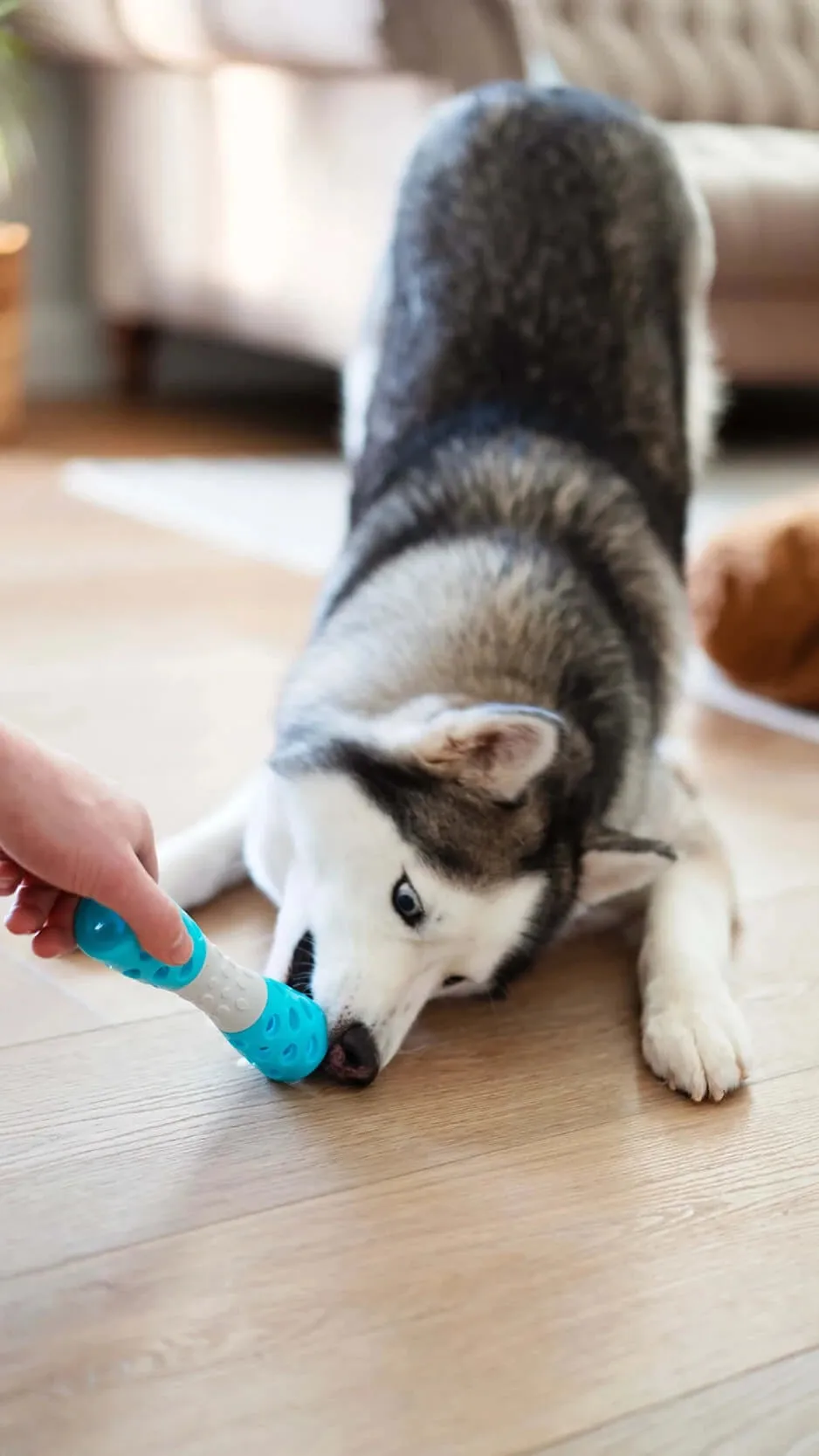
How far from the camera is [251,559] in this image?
380cm

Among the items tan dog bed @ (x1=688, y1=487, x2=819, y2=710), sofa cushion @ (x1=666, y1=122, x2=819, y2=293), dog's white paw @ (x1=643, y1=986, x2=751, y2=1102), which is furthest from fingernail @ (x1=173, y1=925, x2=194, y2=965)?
sofa cushion @ (x1=666, y1=122, x2=819, y2=293)

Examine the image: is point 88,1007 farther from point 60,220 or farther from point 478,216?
A: point 60,220

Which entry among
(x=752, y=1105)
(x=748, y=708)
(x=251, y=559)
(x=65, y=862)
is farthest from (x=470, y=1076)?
(x=251, y=559)

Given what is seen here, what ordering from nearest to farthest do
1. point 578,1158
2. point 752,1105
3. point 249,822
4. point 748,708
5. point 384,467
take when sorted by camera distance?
point 578,1158 → point 752,1105 → point 249,822 → point 384,467 → point 748,708

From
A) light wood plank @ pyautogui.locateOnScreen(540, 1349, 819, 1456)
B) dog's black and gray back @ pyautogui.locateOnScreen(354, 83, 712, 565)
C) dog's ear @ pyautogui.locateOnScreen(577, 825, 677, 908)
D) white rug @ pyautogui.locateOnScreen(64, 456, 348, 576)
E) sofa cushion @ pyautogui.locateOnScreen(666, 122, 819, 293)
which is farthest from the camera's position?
sofa cushion @ pyautogui.locateOnScreen(666, 122, 819, 293)

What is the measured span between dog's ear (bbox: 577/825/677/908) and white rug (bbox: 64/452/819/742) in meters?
1.35

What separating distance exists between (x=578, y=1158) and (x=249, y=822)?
690 millimetres

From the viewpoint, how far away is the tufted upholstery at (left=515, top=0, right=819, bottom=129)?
16.9ft

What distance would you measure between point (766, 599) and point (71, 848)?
196 cm

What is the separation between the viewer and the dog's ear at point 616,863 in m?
1.86

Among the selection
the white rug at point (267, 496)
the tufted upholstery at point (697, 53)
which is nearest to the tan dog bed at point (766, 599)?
the white rug at point (267, 496)

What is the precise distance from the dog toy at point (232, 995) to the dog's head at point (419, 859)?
0.14ft

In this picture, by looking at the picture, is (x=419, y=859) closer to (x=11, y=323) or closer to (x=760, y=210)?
(x=760, y=210)

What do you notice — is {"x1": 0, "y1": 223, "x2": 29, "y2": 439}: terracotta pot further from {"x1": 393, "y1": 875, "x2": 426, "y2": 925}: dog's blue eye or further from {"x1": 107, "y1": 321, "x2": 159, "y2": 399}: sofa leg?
{"x1": 393, "y1": 875, "x2": 426, "y2": 925}: dog's blue eye
